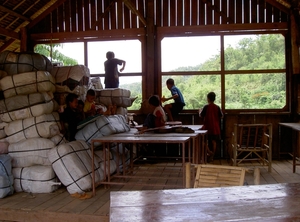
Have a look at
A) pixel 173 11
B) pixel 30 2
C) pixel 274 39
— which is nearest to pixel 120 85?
pixel 173 11

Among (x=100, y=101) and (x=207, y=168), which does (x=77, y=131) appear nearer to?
(x=100, y=101)

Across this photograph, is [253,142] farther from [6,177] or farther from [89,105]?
[6,177]

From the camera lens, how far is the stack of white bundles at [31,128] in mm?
5114

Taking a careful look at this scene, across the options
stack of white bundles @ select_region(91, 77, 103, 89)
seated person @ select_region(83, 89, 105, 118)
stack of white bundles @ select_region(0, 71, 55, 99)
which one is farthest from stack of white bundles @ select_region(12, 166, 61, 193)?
stack of white bundles @ select_region(91, 77, 103, 89)

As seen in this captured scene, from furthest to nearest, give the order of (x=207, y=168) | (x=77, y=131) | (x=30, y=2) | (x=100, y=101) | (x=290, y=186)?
(x=30, y=2), (x=100, y=101), (x=77, y=131), (x=207, y=168), (x=290, y=186)

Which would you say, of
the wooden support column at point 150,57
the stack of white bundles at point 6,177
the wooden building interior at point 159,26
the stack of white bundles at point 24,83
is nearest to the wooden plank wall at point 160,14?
the wooden building interior at point 159,26

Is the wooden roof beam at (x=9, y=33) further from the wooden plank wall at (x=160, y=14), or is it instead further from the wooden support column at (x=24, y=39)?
the wooden plank wall at (x=160, y=14)

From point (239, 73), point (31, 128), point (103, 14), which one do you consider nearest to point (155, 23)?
point (103, 14)

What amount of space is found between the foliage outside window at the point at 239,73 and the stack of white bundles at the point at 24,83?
3536 millimetres

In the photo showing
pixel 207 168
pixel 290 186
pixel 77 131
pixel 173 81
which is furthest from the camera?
pixel 173 81

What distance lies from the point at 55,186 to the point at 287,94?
5.45m

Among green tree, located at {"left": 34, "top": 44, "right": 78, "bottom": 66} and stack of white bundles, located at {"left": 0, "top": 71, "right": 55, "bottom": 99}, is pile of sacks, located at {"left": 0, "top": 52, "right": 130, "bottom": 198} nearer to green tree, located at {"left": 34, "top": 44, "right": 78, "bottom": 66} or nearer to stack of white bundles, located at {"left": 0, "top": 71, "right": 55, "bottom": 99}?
stack of white bundles, located at {"left": 0, "top": 71, "right": 55, "bottom": 99}

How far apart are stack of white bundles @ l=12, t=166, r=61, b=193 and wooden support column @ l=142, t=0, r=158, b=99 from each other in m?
3.70

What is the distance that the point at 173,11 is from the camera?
827 cm
